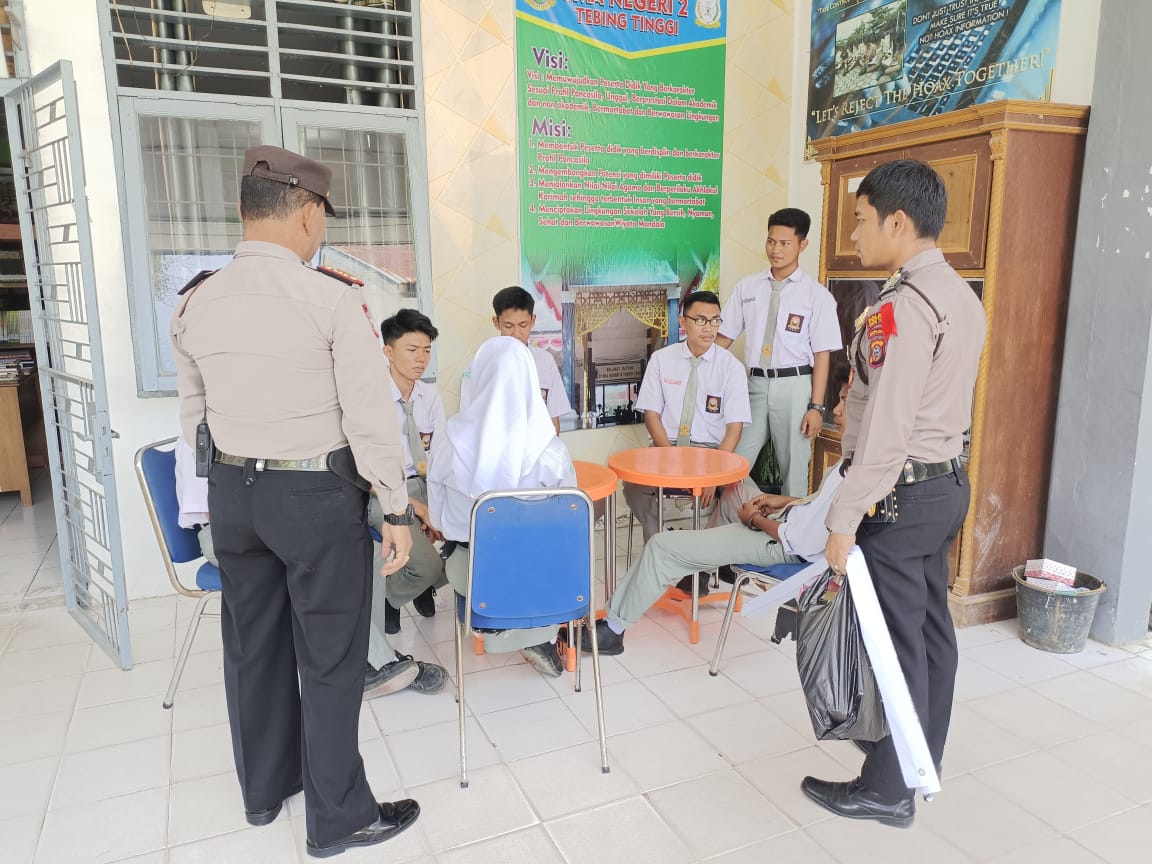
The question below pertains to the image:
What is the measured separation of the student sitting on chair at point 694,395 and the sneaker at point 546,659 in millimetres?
849

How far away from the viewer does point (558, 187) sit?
4359 millimetres

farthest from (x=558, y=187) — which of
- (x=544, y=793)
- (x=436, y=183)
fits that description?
(x=544, y=793)

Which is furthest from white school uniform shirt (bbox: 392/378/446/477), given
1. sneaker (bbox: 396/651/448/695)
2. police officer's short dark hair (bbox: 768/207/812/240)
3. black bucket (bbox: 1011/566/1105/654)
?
black bucket (bbox: 1011/566/1105/654)

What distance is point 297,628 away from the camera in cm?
199

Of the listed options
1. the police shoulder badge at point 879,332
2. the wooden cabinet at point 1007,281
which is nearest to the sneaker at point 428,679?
the police shoulder badge at point 879,332

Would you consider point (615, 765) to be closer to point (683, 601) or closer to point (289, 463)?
point (683, 601)

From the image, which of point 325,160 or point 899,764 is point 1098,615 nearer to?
point 899,764

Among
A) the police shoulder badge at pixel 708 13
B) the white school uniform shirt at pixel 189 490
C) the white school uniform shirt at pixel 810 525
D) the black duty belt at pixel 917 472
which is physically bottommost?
the white school uniform shirt at pixel 810 525

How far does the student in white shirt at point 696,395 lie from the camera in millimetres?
3711

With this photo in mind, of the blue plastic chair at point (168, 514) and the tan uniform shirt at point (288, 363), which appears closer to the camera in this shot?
the tan uniform shirt at point (288, 363)

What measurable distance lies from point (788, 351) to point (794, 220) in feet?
2.01

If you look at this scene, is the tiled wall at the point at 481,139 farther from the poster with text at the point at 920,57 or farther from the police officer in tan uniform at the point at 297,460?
the police officer in tan uniform at the point at 297,460

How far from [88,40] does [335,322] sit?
2.51 metres

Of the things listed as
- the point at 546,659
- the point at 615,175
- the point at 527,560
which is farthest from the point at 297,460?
the point at 615,175
